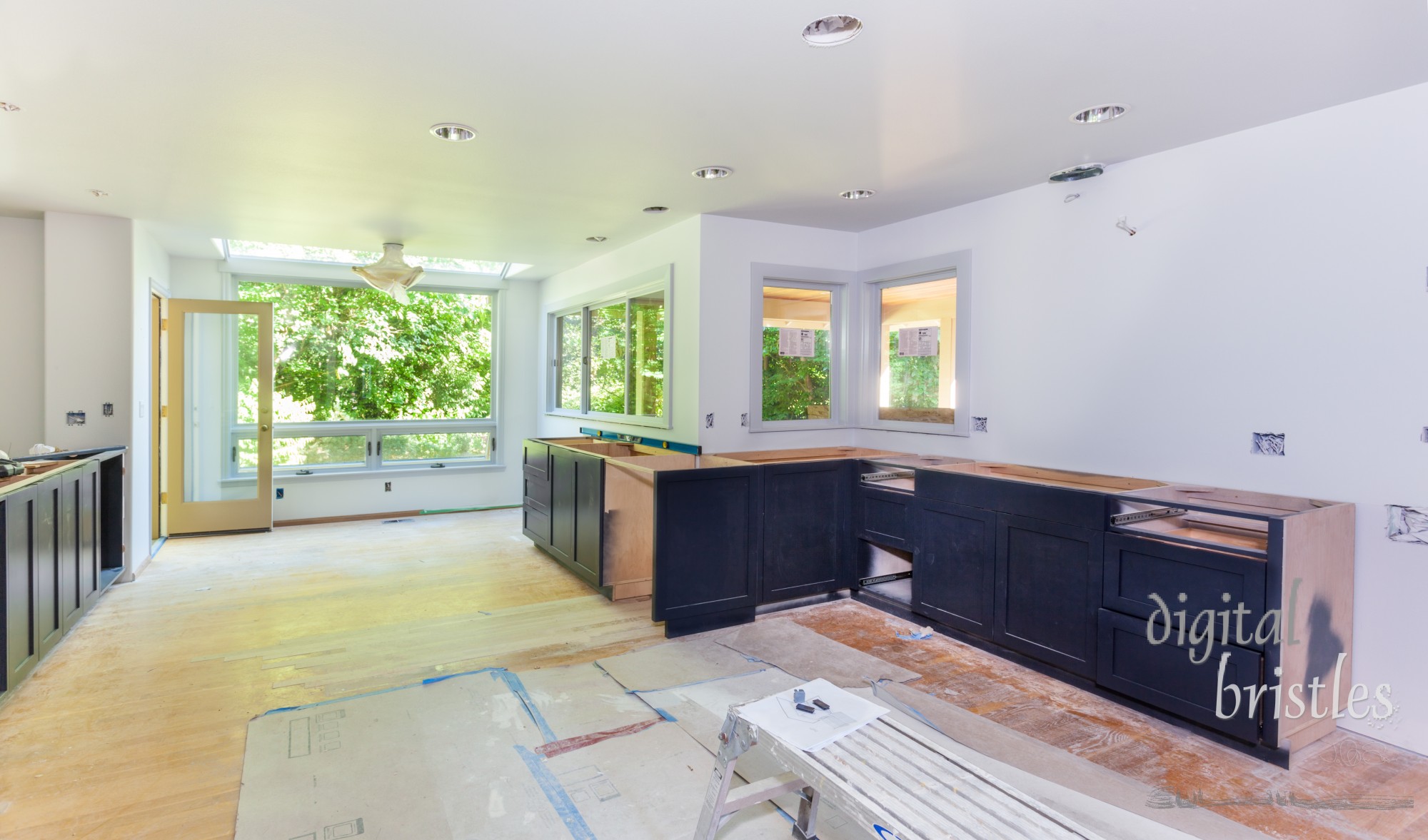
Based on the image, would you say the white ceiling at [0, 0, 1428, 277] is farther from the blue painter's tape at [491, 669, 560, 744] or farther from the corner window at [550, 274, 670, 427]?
the blue painter's tape at [491, 669, 560, 744]

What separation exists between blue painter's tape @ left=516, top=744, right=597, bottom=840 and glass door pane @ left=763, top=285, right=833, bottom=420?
2780 mm

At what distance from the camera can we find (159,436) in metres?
5.80

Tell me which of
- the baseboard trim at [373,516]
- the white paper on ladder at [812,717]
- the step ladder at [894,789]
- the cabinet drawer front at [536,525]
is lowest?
the baseboard trim at [373,516]

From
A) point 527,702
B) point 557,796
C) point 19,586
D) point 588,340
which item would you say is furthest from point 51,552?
point 588,340

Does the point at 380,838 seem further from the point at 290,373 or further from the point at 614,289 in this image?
the point at 290,373

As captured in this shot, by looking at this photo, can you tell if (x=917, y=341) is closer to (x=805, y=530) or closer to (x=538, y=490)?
(x=805, y=530)

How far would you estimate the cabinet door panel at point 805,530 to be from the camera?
4.11m

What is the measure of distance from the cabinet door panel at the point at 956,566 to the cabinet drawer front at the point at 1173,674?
1.98 ft

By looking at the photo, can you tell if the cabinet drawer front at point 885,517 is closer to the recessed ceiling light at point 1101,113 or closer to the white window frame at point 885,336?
the white window frame at point 885,336

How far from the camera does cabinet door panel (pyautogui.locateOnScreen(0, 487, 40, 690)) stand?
287 centimetres

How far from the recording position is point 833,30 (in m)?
2.18

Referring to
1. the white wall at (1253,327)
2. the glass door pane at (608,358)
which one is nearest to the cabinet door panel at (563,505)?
the glass door pane at (608,358)

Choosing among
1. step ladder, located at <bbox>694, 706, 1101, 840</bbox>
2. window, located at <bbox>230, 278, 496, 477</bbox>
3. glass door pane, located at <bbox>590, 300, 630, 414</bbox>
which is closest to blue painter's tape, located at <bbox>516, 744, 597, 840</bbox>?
step ladder, located at <bbox>694, 706, 1101, 840</bbox>

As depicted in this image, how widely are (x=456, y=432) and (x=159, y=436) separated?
8.00 feet
